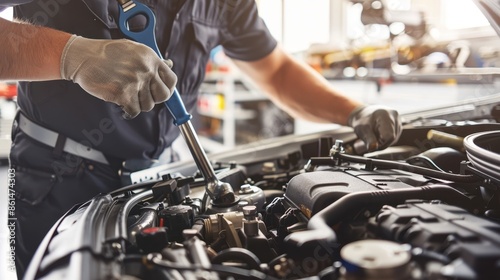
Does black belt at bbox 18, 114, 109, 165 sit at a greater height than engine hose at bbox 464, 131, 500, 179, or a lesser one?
lesser

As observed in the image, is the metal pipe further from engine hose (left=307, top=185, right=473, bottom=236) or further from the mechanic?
engine hose (left=307, top=185, right=473, bottom=236)

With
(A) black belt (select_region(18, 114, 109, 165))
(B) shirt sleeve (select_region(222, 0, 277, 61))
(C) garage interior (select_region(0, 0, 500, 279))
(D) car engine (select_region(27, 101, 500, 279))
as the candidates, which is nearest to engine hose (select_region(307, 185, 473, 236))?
(D) car engine (select_region(27, 101, 500, 279))

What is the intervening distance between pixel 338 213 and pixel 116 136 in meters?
0.77

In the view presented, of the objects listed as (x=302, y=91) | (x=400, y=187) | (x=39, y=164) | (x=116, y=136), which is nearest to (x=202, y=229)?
(x=400, y=187)

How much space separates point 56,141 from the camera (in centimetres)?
123

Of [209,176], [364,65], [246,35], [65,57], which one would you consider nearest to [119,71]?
[65,57]

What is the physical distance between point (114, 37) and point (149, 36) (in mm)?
204

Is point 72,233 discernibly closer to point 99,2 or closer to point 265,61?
point 99,2

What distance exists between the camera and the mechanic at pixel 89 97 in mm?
936

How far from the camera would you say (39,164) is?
125cm

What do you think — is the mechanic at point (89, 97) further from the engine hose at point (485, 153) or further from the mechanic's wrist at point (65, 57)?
the engine hose at point (485, 153)

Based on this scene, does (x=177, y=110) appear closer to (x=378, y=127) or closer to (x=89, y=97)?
(x=89, y=97)

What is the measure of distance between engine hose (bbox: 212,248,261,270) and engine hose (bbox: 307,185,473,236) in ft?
0.30

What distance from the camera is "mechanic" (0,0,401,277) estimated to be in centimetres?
94
